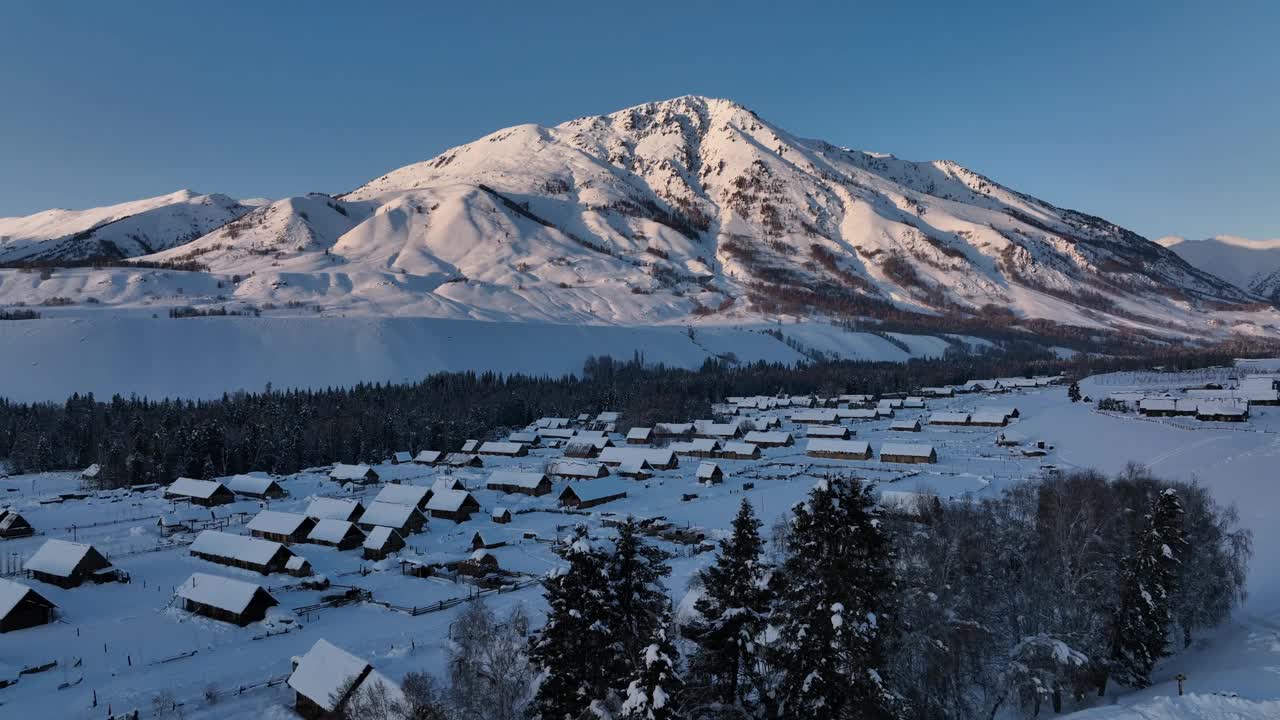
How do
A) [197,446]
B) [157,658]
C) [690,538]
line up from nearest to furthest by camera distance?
[157,658] → [690,538] → [197,446]

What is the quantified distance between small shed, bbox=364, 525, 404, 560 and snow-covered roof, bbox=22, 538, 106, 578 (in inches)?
598

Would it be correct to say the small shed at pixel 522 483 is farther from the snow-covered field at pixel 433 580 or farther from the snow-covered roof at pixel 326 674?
the snow-covered roof at pixel 326 674

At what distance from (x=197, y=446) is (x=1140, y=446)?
98005 mm

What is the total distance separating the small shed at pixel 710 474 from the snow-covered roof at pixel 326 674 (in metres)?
47.4

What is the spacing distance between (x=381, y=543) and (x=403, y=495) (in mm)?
11576

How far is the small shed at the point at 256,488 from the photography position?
2648 inches

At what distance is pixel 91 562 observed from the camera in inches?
1656

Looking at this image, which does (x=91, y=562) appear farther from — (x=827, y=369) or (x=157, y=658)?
(x=827, y=369)

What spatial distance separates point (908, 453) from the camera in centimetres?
7981

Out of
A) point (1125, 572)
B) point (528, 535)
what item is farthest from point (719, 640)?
point (528, 535)

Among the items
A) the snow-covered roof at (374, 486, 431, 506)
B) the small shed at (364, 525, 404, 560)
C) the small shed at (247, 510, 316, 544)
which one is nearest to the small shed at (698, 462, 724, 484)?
the snow-covered roof at (374, 486, 431, 506)

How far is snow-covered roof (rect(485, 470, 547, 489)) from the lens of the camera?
225ft

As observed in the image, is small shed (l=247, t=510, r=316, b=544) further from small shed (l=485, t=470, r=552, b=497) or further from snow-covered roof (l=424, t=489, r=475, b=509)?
small shed (l=485, t=470, r=552, b=497)

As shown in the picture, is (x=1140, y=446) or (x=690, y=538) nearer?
(x=690, y=538)
